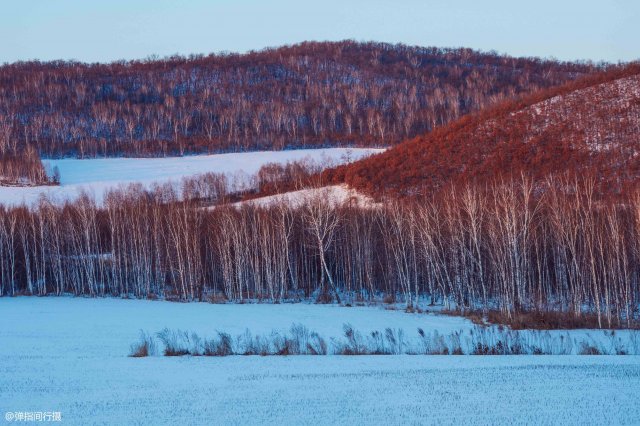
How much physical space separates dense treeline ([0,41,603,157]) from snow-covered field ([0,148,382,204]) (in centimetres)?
571

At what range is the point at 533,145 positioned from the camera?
51.3 meters

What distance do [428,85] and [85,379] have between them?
12112 cm

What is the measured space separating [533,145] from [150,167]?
2003 inches

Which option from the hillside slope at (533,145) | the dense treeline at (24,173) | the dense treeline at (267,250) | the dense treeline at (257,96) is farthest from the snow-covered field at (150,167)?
the dense treeline at (267,250)

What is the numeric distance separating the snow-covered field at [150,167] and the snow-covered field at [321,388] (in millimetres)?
56317

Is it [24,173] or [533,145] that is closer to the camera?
[533,145]

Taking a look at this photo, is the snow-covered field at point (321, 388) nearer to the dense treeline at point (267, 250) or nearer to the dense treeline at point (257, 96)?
the dense treeline at point (267, 250)

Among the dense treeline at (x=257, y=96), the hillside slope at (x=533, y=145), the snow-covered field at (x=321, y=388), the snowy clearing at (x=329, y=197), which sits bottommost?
the snow-covered field at (x=321, y=388)

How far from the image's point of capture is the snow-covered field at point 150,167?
231 ft

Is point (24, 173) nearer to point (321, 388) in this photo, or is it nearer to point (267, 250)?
point (267, 250)

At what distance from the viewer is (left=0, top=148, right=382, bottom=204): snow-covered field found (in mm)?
70500

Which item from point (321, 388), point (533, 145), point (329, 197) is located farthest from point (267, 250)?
point (321, 388)

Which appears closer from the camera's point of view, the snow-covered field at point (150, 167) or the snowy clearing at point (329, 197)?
the snowy clearing at point (329, 197)

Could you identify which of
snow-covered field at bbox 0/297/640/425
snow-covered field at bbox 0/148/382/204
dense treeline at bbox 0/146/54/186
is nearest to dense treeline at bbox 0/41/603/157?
snow-covered field at bbox 0/148/382/204
